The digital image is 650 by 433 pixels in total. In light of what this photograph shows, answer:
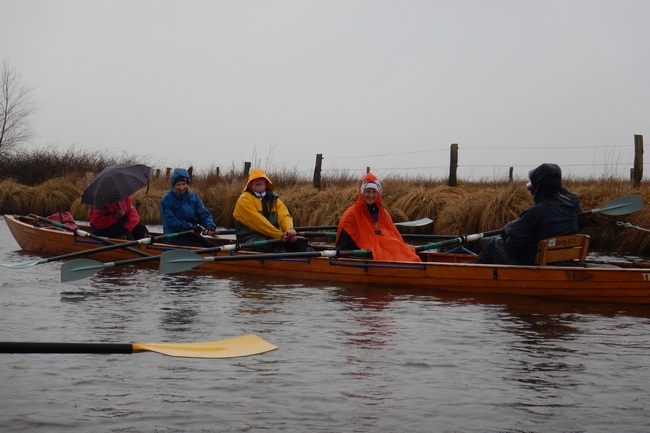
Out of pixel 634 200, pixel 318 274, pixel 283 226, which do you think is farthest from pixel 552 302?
pixel 283 226

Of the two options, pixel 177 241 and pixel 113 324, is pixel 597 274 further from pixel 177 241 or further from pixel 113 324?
pixel 177 241

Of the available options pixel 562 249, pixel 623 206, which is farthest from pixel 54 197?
pixel 562 249

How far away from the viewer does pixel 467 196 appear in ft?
65.4

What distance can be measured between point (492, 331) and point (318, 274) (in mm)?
3941

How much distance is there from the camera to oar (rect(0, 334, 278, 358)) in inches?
208

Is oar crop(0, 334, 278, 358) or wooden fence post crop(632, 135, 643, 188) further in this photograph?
wooden fence post crop(632, 135, 643, 188)

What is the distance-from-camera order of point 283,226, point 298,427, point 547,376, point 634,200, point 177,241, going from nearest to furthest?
point 298,427 → point 547,376 → point 634,200 → point 283,226 → point 177,241

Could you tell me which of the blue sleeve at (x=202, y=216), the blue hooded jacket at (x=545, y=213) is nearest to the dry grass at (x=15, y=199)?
the blue sleeve at (x=202, y=216)

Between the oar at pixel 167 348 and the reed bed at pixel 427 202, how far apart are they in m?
8.60

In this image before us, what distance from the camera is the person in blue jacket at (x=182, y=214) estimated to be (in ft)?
48.0

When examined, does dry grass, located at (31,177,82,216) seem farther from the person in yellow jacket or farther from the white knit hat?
the white knit hat

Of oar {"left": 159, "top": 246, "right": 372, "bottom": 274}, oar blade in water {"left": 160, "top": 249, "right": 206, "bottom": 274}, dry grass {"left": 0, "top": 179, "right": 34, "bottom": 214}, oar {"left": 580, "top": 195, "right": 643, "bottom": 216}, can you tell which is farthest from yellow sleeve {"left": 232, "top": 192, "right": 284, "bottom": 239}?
dry grass {"left": 0, "top": 179, "right": 34, "bottom": 214}

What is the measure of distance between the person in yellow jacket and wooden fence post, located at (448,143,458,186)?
1010 cm

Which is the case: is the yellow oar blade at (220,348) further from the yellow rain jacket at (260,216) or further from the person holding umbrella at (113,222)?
the person holding umbrella at (113,222)
